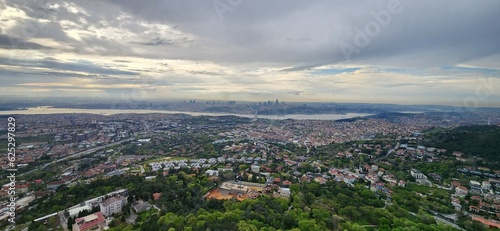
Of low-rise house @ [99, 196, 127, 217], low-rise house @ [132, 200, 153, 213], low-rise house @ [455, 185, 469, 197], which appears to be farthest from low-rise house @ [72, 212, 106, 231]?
low-rise house @ [455, 185, 469, 197]

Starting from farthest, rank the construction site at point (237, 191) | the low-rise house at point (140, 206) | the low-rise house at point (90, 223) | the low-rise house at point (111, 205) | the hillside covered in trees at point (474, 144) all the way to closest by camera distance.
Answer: the hillside covered in trees at point (474, 144) < the construction site at point (237, 191) < the low-rise house at point (140, 206) < the low-rise house at point (111, 205) < the low-rise house at point (90, 223)

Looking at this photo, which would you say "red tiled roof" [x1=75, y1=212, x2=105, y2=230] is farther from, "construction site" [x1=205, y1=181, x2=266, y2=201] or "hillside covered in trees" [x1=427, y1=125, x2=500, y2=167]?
"hillside covered in trees" [x1=427, y1=125, x2=500, y2=167]

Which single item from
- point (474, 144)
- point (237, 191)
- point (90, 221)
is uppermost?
point (474, 144)

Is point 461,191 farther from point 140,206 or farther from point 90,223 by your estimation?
point 90,223

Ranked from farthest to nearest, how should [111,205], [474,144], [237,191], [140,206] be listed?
[474,144] → [237,191] → [140,206] → [111,205]

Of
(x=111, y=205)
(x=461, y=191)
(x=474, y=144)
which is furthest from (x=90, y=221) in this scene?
(x=474, y=144)

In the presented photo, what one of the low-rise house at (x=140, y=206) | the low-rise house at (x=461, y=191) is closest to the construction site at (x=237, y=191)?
the low-rise house at (x=140, y=206)

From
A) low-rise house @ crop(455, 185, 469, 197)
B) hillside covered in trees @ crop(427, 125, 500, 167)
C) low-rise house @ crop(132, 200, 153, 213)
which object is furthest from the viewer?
hillside covered in trees @ crop(427, 125, 500, 167)

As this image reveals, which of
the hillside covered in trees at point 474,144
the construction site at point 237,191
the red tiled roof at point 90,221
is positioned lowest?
the construction site at point 237,191

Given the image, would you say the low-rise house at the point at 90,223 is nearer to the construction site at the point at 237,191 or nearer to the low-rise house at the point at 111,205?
the low-rise house at the point at 111,205

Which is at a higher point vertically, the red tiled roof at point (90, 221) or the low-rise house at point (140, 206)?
the red tiled roof at point (90, 221)

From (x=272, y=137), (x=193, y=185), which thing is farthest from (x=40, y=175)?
(x=272, y=137)
